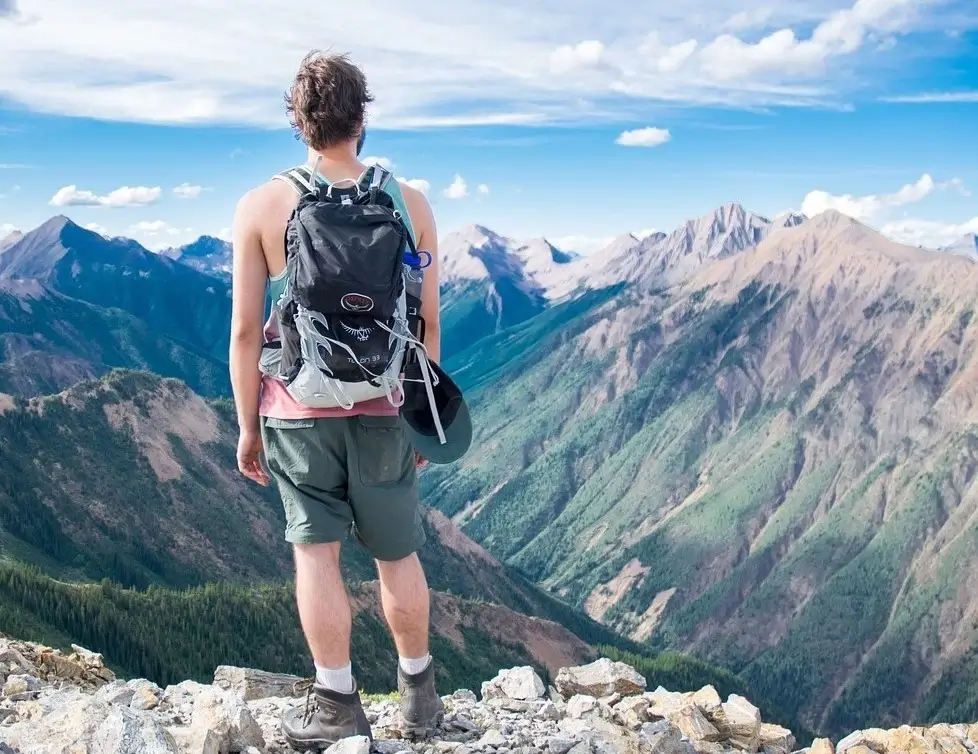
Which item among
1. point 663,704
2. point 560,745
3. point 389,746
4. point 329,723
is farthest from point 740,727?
point 329,723

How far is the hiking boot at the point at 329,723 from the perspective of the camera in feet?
32.0

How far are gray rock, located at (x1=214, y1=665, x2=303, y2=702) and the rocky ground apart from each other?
0.06 metres

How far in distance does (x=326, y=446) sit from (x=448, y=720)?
4.02 meters

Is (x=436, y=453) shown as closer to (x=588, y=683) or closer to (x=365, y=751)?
(x=365, y=751)

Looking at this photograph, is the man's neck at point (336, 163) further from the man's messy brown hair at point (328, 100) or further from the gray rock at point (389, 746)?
the gray rock at point (389, 746)

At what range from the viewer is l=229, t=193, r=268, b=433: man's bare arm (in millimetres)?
9102

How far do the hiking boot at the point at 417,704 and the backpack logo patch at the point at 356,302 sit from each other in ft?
14.1

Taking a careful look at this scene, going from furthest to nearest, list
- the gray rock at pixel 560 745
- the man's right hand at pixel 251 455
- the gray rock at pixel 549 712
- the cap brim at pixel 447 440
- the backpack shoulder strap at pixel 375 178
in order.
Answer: the gray rock at pixel 549 712
the gray rock at pixel 560 745
the man's right hand at pixel 251 455
the cap brim at pixel 447 440
the backpack shoulder strap at pixel 375 178

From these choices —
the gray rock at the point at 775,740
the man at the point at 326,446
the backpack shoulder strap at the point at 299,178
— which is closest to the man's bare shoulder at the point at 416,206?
the man at the point at 326,446

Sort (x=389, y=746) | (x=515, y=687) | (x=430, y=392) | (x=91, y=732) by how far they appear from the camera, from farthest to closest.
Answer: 1. (x=515, y=687)
2. (x=389, y=746)
3. (x=430, y=392)
4. (x=91, y=732)

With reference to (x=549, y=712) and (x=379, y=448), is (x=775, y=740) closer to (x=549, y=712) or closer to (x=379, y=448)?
(x=549, y=712)

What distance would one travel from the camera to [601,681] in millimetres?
14938

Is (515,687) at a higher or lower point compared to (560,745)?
lower

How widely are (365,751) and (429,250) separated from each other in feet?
16.5
